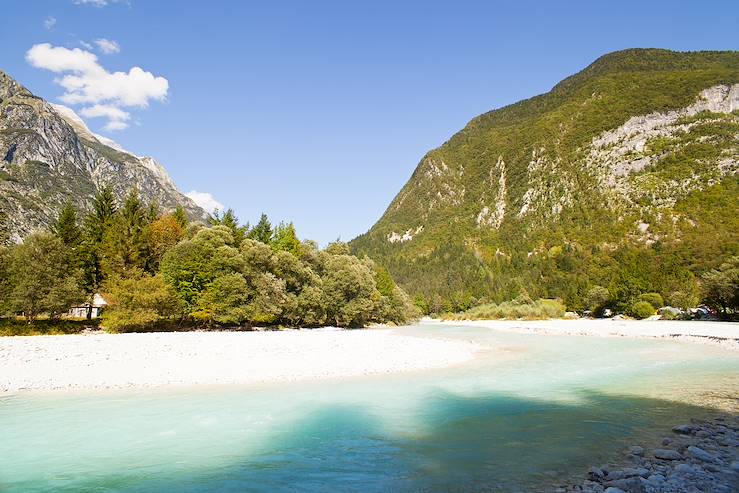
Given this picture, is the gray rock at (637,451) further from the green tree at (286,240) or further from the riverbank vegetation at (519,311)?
the riverbank vegetation at (519,311)

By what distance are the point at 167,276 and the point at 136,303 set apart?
660cm

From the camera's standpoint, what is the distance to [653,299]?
3937 inches

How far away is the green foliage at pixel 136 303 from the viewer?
45.6m

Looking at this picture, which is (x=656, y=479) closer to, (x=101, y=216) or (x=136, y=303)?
(x=136, y=303)

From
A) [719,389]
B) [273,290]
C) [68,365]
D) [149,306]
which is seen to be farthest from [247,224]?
[719,389]

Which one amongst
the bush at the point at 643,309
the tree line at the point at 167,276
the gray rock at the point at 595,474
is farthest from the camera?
the bush at the point at 643,309

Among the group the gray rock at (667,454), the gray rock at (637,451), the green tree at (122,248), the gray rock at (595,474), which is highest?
the green tree at (122,248)

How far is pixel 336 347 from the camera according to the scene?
35.3 metres

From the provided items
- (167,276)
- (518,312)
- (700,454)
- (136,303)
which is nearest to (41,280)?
(136,303)

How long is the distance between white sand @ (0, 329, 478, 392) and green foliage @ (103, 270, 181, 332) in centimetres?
1244

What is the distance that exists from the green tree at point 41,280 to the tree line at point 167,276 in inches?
3.4

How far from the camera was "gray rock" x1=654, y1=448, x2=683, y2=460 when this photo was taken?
10.2 metres

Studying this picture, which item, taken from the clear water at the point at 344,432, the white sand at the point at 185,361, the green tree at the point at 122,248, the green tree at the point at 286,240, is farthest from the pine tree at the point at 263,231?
the clear water at the point at 344,432

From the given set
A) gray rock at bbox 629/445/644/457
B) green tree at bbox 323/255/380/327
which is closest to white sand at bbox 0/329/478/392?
gray rock at bbox 629/445/644/457
